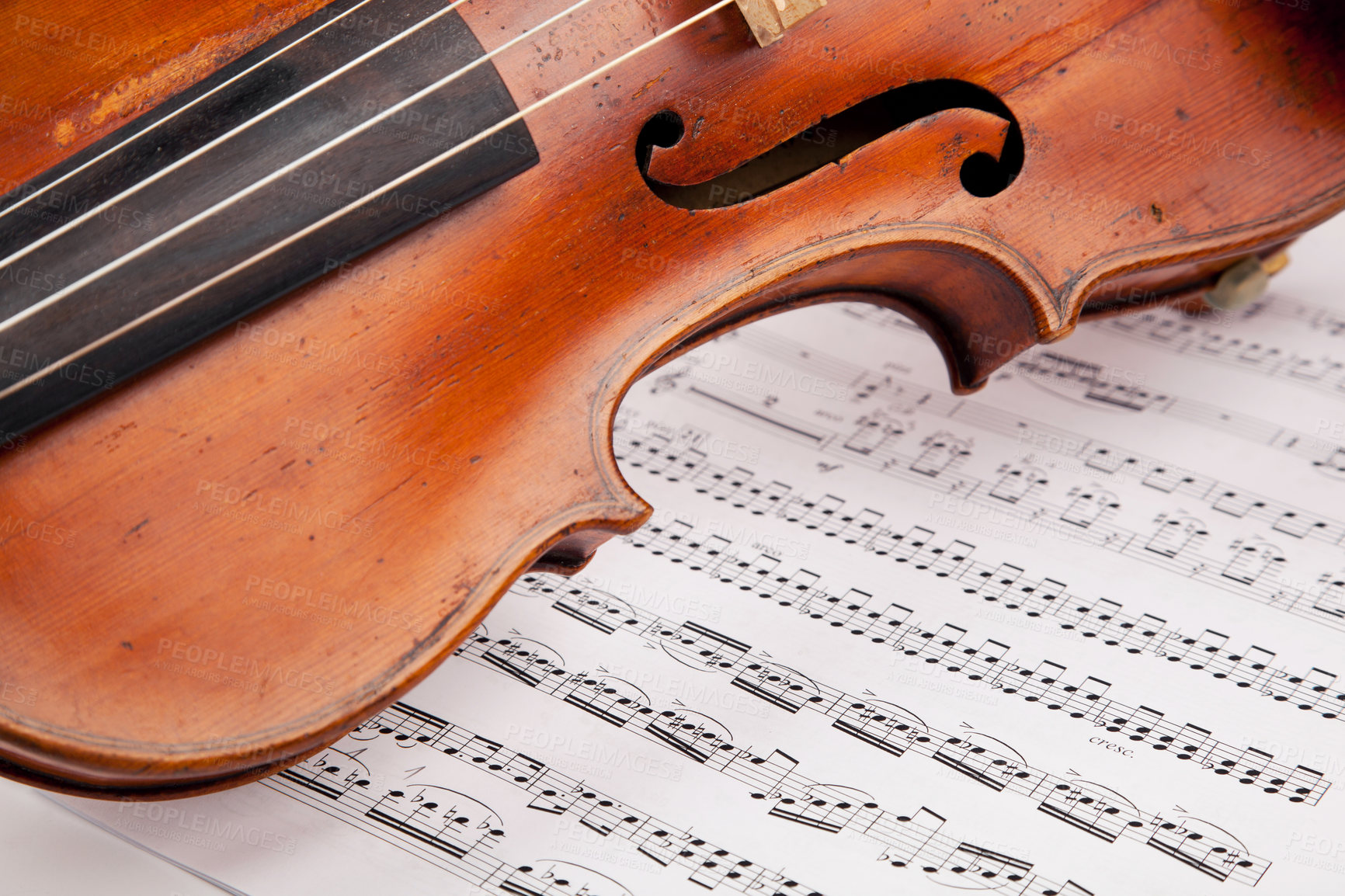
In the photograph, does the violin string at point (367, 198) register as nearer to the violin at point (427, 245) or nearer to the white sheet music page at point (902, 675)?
the violin at point (427, 245)

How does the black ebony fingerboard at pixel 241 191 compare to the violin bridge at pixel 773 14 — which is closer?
the black ebony fingerboard at pixel 241 191

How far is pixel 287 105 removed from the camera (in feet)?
3.62

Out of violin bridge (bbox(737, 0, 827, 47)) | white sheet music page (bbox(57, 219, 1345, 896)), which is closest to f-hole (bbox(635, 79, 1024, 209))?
violin bridge (bbox(737, 0, 827, 47))

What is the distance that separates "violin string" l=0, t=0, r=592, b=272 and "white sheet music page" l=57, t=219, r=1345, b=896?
600mm

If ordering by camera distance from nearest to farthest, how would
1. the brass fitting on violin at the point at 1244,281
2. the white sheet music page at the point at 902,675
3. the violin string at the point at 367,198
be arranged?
1. the violin string at the point at 367,198
2. the white sheet music page at the point at 902,675
3. the brass fitting on violin at the point at 1244,281

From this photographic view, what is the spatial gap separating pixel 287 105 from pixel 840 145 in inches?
25.2

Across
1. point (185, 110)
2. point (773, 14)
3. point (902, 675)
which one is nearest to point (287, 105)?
point (185, 110)

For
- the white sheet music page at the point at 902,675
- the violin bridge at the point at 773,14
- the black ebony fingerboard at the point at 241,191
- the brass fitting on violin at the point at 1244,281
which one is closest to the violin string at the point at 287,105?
the black ebony fingerboard at the point at 241,191

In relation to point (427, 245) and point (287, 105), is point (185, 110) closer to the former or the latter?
point (287, 105)

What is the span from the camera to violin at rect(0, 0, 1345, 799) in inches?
39.8

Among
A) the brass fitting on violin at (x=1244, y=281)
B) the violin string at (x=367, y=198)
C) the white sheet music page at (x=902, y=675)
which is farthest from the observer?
the brass fitting on violin at (x=1244, y=281)

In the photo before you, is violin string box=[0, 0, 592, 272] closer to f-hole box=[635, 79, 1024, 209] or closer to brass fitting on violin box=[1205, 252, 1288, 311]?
f-hole box=[635, 79, 1024, 209]

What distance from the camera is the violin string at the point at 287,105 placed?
1042mm

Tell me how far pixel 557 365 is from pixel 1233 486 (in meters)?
1.02
